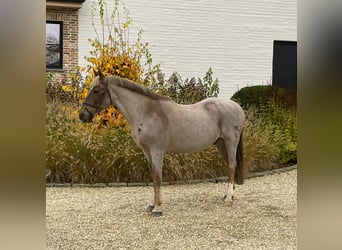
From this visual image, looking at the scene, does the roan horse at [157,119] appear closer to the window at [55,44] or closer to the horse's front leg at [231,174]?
the horse's front leg at [231,174]

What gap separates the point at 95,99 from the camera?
4.25 metres

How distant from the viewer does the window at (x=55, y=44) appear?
36.2 ft

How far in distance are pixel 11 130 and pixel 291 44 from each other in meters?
13.1

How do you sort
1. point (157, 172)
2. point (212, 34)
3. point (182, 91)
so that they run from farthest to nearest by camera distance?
point (212, 34), point (182, 91), point (157, 172)

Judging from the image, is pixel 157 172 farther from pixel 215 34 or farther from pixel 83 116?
pixel 215 34

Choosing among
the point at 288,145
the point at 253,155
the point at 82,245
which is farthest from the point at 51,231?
the point at 288,145

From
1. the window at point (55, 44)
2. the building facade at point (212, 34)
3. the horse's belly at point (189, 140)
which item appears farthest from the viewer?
the building facade at point (212, 34)

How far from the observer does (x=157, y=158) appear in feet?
14.0

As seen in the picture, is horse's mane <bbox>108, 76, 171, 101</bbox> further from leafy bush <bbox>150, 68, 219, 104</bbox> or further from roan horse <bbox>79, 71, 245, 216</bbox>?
leafy bush <bbox>150, 68, 219, 104</bbox>

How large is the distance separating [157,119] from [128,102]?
0.37 metres

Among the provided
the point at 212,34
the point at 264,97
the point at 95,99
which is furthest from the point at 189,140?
the point at 212,34

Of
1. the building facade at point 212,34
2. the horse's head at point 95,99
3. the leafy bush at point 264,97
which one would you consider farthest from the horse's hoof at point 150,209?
the building facade at point 212,34

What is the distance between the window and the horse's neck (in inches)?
284

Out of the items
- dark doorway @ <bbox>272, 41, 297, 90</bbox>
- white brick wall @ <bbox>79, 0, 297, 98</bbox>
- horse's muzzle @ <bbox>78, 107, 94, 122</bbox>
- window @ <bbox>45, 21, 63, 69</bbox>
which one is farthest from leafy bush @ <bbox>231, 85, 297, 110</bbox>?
horse's muzzle @ <bbox>78, 107, 94, 122</bbox>
